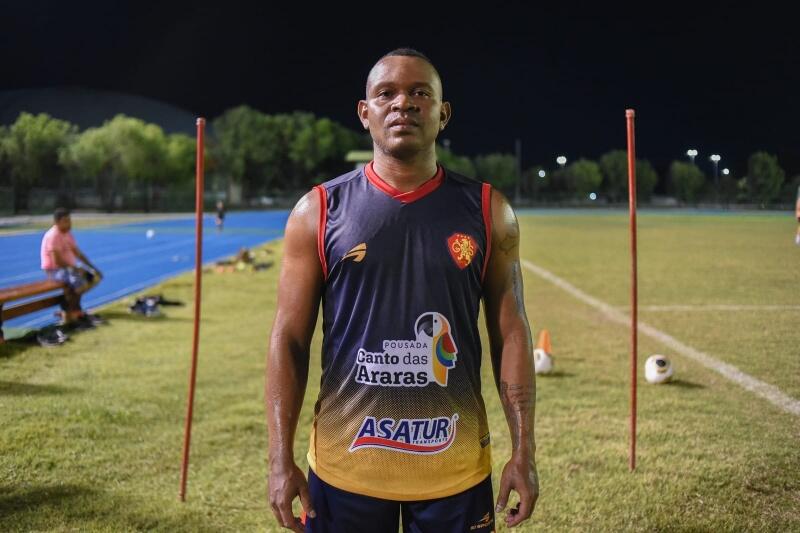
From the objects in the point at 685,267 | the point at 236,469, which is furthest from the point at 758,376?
the point at 685,267

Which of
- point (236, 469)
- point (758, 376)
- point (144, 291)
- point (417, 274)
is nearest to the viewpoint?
point (417, 274)

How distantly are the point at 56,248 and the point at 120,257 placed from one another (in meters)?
11.4

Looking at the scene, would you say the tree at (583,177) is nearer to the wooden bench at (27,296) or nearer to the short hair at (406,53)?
the wooden bench at (27,296)

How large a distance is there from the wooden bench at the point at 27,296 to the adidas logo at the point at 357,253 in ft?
23.9

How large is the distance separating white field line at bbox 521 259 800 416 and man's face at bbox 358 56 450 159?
3.29 meters

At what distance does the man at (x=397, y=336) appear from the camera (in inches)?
85.1

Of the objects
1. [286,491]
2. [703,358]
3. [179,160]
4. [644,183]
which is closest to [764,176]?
[703,358]

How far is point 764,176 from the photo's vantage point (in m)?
5.12

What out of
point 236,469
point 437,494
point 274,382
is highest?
point 274,382

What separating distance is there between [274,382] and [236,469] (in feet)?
9.56

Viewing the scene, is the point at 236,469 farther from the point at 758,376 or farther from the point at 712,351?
the point at 712,351

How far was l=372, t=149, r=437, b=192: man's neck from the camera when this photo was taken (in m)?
2.23

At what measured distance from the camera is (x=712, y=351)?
8.04 meters

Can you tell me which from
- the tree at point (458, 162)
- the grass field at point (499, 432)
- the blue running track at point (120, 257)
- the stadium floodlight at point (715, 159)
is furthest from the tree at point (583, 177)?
the stadium floodlight at point (715, 159)
